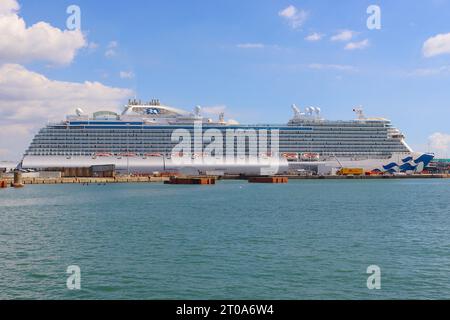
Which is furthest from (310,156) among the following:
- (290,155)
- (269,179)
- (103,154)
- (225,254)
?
(225,254)

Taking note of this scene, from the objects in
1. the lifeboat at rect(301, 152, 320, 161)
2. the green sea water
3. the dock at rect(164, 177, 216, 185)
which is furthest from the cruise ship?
the green sea water

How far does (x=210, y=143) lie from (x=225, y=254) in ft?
273

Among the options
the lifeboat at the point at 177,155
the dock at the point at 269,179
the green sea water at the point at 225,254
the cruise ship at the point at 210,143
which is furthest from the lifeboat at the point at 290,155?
the green sea water at the point at 225,254

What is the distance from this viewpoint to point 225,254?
2047 cm

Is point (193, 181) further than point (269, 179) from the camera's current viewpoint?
No

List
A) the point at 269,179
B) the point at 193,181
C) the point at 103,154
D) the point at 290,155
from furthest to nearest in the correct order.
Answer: the point at 290,155, the point at 103,154, the point at 269,179, the point at 193,181

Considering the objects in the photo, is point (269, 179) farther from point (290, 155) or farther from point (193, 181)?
point (193, 181)

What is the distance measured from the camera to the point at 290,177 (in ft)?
349

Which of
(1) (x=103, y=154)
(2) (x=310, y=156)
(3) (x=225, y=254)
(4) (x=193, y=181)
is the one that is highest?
(1) (x=103, y=154)

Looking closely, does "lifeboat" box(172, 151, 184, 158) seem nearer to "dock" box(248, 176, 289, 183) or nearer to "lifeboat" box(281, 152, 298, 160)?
"dock" box(248, 176, 289, 183)

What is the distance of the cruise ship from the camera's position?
332 feet

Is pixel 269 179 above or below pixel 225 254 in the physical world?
above

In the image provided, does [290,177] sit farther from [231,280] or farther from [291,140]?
[231,280]

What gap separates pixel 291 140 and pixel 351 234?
82554mm
